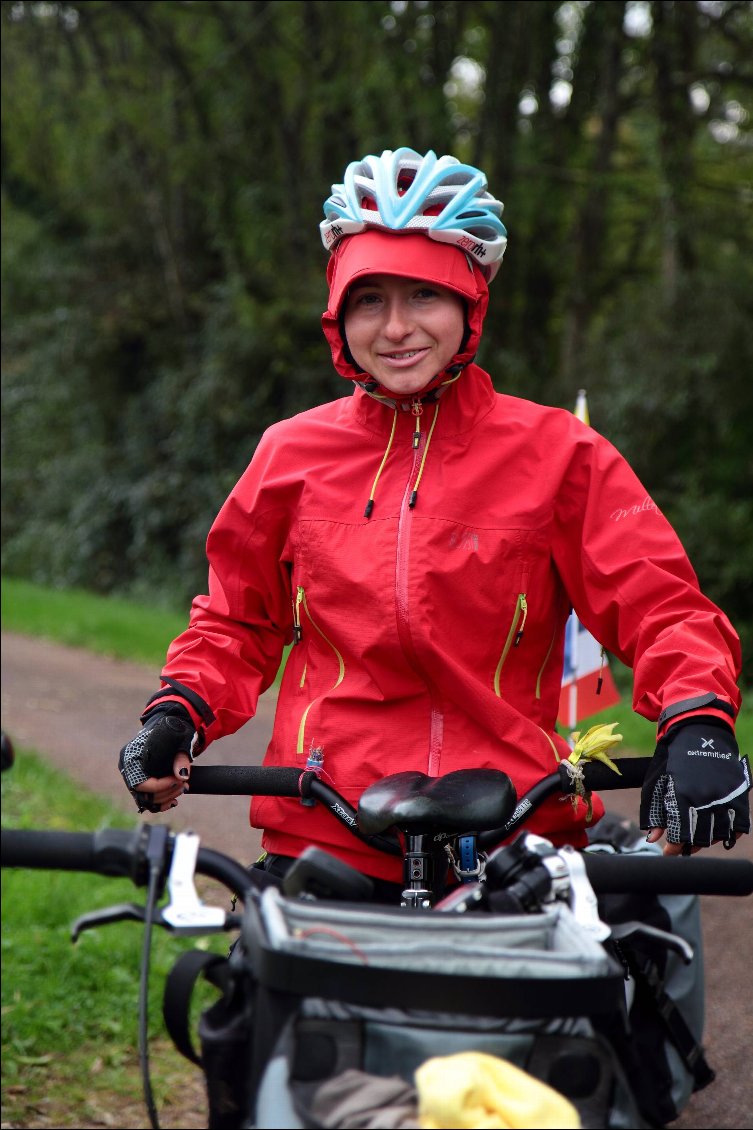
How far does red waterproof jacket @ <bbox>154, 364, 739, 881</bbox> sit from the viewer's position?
2.69 meters

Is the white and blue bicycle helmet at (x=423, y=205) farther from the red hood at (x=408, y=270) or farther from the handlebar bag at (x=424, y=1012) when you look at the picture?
the handlebar bag at (x=424, y=1012)

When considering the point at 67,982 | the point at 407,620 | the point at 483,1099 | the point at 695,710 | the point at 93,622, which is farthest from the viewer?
the point at 93,622

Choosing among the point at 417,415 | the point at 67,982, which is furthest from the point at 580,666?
the point at 417,415

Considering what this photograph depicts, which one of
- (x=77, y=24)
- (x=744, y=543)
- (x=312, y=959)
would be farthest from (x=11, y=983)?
(x=77, y=24)

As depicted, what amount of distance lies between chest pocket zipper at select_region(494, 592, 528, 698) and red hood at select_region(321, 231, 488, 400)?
0.50 metres

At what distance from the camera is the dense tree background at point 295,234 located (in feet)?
41.0

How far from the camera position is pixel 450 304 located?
287 centimetres

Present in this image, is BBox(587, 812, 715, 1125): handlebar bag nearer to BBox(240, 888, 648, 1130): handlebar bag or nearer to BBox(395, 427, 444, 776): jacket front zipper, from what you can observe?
BBox(240, 888, 648, 1130): handlebar bag

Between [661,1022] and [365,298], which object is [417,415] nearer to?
[365,298]

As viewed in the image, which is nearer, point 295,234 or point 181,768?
point 181,768

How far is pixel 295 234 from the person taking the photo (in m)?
15.5

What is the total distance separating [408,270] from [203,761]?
6.32 m

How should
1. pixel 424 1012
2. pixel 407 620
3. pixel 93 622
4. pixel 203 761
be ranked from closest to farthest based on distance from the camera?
pixel 424 1012
pixel 407 620
pixel 203 761
pixel 93 622

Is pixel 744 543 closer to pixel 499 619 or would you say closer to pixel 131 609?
pixel 131 609
